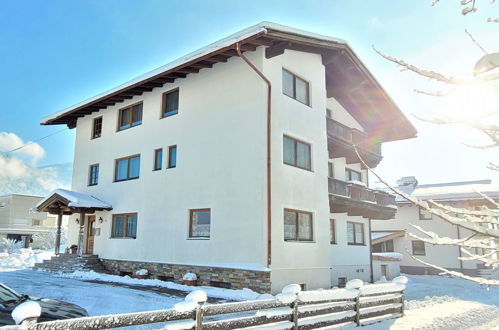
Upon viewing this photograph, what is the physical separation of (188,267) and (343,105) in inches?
476

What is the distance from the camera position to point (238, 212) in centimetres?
1399

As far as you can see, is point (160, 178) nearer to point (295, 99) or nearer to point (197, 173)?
point (197, 173)

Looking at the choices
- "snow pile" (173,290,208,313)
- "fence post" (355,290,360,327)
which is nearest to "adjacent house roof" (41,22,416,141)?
"fence post" (355,290,360,327)

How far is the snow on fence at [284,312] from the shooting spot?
5.27 meters

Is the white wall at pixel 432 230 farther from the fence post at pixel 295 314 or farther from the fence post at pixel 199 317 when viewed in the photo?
the fence post at pixel 199 317

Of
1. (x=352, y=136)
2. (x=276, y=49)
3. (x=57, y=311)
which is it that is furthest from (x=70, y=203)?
(x=352, y=136)

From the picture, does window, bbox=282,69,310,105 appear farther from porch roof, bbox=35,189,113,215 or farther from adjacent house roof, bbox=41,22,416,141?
porch roof, bbox=35,189,113,215

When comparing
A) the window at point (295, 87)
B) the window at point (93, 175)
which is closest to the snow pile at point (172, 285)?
the window at point (93, 175)

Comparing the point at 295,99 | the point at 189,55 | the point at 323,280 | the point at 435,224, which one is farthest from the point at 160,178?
the point at 435,224

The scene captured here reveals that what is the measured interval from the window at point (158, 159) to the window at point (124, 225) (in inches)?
94.9

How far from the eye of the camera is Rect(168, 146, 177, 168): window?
16844 millimetres

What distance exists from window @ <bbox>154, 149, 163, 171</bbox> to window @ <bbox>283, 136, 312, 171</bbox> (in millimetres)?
5781

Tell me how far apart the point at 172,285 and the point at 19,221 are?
41.1 m

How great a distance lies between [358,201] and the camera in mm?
18047
